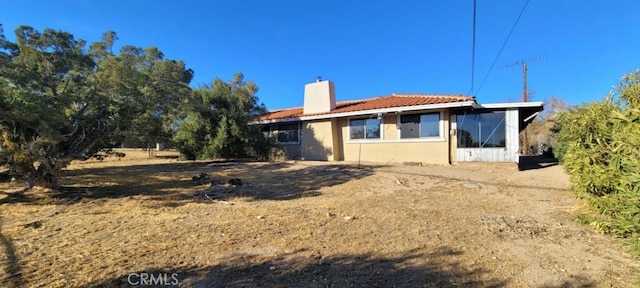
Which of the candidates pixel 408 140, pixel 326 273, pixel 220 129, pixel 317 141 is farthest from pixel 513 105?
pixel 220 129

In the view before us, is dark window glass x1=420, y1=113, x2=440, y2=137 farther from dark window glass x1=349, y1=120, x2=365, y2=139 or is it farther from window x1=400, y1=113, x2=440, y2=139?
dark window glass x1=349, y1=120, x2=365, y2=139

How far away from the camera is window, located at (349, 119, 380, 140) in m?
14.3

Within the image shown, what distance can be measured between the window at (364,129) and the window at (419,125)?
122 centimetres

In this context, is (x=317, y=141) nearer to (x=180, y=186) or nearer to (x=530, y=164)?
(x=180, y=186)

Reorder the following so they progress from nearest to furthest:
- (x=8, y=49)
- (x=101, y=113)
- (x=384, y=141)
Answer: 1. (x=8, y=49)
2. (x=101, y=113)
3. (x=384, y=141)

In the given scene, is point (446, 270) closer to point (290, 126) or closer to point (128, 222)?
point (128, 222)

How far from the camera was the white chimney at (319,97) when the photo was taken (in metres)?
16.3

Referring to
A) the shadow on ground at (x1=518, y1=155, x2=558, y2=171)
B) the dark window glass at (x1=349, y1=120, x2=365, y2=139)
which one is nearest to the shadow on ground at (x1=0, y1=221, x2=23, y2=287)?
the dark window glass at (x1=349, y1=120, x2=365, y2=139)

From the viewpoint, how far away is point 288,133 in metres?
17.7

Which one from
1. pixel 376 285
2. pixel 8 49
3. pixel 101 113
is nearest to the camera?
pixel 376 285

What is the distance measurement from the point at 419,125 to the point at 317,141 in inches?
204

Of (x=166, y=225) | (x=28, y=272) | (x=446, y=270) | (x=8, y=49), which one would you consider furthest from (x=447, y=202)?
(x=8, y=49)

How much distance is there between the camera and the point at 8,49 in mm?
6844

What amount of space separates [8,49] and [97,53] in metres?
9.00
